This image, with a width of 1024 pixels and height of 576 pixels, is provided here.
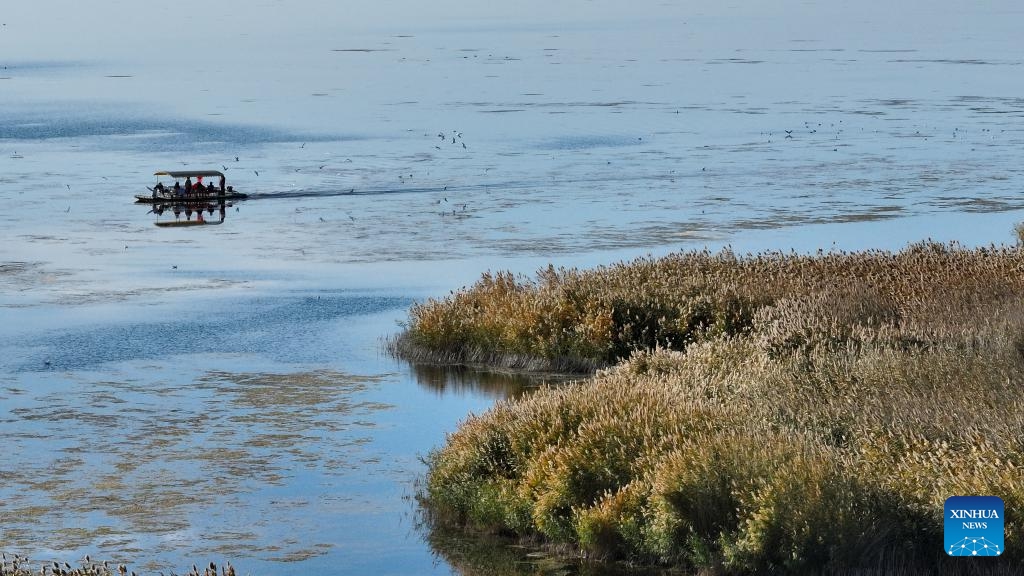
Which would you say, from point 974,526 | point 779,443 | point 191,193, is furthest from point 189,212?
Result: point 974,526

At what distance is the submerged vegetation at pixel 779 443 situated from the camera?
1426cm

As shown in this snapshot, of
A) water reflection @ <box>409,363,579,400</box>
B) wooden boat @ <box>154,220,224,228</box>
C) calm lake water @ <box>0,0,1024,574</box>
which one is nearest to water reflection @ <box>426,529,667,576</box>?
calm lake water @ <box>0,0,1024,574</box>

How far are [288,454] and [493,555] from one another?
195 inches

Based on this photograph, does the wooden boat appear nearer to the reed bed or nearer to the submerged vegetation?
the reed bed

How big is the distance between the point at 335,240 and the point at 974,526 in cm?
3472

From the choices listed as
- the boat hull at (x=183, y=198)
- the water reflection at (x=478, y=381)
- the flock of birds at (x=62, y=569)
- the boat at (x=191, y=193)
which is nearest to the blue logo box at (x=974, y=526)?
the flock of birds at (x=62, y=569)

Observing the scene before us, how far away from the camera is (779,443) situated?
50.5 ft

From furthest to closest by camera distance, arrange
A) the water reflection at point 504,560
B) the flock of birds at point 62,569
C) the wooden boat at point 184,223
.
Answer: the wooden boat at point 184,223, the water reflection at point 504,560, the flock of birds at point 62,569

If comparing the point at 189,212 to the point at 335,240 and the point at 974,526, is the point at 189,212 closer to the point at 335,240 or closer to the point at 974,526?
the point at 335,240

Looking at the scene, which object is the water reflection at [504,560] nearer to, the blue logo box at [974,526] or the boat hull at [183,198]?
the blue logo box at [974,526]

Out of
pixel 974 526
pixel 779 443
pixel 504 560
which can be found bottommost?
pixel 504 560

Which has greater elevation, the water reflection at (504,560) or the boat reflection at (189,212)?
the boat reflection at (189,212)

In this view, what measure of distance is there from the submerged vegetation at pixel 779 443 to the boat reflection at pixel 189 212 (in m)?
28.6

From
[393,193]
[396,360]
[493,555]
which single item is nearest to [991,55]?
[393,193]
